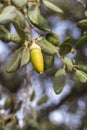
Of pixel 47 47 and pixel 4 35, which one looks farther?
pixel 4 35

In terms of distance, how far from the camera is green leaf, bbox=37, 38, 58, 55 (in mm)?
1041

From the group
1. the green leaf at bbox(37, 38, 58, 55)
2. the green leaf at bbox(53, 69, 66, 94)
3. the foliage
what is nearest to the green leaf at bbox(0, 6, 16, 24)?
the foliage

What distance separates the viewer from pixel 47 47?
41.0 inches

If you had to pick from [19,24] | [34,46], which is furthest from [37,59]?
[19,24]

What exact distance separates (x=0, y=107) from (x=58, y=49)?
967mm

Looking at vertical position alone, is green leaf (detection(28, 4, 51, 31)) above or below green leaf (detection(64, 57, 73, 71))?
above

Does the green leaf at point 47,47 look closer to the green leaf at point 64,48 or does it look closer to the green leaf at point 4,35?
the green leaf at point 64,48

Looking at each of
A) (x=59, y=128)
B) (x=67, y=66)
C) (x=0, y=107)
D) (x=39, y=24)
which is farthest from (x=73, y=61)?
(x=59, y=128)

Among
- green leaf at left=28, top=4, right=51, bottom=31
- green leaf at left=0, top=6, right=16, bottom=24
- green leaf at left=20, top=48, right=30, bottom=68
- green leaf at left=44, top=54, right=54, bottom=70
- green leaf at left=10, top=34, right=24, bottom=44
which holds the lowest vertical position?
green leaf at left=44, top=54, right=54, bottom=70

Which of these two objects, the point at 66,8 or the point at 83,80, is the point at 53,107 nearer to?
the point at 66,8

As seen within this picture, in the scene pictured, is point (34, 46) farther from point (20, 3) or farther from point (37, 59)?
point (20, 3)

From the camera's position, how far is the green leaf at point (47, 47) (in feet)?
3.42

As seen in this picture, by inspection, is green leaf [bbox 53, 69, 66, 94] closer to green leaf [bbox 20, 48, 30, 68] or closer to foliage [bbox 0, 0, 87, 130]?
foliage [bbox 0, 0, 87, 130]

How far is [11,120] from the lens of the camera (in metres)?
1.76
